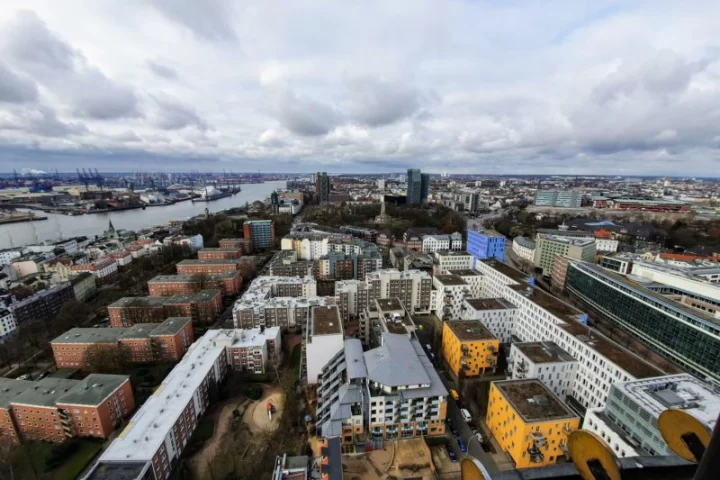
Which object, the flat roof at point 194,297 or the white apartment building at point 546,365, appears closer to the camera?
the white apartment building at point 546,365

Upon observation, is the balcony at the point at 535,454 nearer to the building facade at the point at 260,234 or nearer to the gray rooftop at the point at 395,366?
the gray rooftop at the point at 395,366

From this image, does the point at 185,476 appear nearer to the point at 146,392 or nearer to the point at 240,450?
the point at 240,450

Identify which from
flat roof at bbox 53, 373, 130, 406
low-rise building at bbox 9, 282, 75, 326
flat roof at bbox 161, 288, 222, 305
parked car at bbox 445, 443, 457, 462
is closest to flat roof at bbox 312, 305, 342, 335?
parked car at bbox 445, 443, 457, 462

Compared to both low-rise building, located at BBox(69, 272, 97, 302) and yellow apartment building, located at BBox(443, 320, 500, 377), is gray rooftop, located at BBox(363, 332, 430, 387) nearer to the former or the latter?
yellow apartment building, located at BBox(443, 320, 500, 377)

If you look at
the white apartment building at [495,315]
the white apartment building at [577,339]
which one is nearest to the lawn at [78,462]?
the white apartment building at [495,315]

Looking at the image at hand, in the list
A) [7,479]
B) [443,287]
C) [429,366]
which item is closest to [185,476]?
[7,479]

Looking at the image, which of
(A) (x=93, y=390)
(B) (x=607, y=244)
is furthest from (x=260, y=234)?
(B) (x=607, y=244)

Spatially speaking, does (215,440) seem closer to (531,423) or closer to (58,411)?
(58,411)
